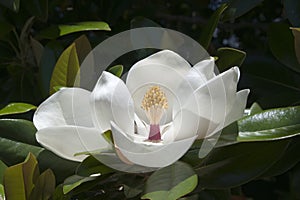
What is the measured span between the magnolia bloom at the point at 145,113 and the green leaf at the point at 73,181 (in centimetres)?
3

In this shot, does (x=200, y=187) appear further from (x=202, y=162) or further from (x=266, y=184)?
(x=266, y=184)

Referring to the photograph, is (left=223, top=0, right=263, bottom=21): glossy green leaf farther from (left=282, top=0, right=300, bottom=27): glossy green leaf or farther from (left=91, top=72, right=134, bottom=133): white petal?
(left=91, top=72, right=134, bottom=133): white petal

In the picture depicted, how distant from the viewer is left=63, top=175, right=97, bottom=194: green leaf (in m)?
1.00

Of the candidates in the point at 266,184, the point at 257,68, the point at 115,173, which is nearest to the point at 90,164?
the point at 115,173

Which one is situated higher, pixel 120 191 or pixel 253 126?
pixel 253 126

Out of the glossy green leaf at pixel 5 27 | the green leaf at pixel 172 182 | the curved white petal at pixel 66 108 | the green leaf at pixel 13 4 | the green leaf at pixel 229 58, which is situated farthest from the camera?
the glossy green leaf at pixel 5 27

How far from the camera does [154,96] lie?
106 centimetres

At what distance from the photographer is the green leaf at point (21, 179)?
1.01 meters

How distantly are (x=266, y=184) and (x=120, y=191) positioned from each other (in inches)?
49.6

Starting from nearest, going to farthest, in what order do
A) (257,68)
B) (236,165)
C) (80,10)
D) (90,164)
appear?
(90,164)
(236,165)
(257,68)
(80,10)

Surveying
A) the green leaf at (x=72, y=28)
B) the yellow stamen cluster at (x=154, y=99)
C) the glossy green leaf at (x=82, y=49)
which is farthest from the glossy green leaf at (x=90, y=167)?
the green leaf at (x=72, y=28)

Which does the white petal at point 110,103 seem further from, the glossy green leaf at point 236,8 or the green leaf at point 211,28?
the glossy green leaf at point 236,8

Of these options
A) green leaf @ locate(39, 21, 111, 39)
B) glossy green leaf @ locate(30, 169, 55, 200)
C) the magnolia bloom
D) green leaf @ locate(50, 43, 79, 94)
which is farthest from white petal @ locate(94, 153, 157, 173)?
green leaf @ locate(39, 21, 111, 39)

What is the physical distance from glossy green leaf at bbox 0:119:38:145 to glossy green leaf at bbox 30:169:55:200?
4.3 inches
